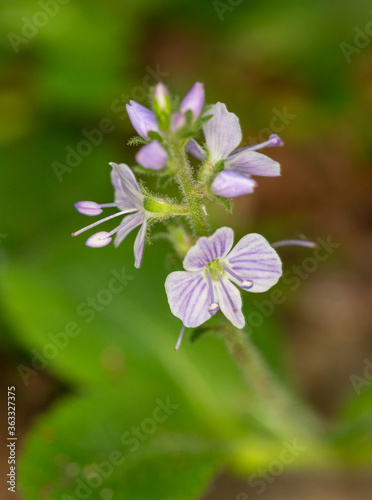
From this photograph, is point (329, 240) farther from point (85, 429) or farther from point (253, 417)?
point (85, 429)

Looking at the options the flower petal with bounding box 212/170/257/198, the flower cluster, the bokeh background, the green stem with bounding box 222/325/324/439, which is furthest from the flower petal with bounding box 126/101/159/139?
the bokeh background

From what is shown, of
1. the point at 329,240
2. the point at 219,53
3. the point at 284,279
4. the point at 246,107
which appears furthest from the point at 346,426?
the point at 219,53

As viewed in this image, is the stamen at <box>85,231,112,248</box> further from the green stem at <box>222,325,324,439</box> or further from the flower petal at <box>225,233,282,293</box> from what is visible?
the green stem at <box>222,325,324,439</box>

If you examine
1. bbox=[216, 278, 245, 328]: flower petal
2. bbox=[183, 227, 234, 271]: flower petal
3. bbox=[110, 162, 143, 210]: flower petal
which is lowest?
bbox=[216, 278, 245, 328]: flower petal

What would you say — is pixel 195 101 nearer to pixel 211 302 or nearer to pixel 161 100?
pixel 161 100

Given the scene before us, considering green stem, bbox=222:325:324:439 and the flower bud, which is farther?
green stem, bbox=222:325:324:439
